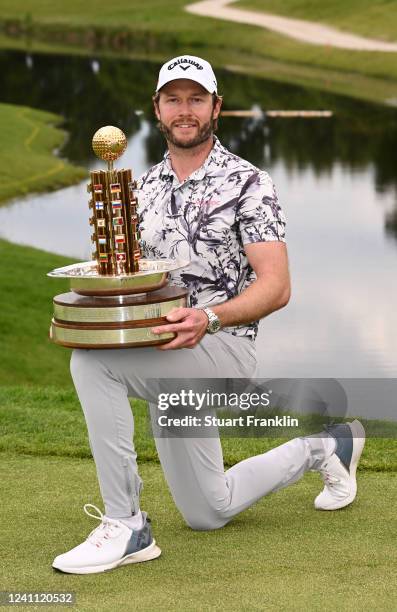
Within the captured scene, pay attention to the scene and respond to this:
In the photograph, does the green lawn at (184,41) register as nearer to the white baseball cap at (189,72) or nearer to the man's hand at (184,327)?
the white baseball cap at (189,72)

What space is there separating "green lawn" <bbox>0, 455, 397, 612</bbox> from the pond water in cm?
1066

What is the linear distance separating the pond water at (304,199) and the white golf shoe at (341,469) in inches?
421

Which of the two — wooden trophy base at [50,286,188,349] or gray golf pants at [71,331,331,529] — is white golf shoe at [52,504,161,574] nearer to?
gray golf pants at [71,331,331,529]

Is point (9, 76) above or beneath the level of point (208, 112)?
above

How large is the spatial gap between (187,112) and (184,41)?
263 ft

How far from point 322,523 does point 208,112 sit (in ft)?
6.19

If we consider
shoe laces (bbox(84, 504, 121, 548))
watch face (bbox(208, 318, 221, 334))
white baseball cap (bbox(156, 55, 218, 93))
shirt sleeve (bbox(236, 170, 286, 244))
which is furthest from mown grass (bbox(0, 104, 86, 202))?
watch face (bbox(208, 318, 221, 334))

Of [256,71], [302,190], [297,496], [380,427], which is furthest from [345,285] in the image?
[256,71]

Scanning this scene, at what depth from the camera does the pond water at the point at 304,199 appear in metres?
20.8

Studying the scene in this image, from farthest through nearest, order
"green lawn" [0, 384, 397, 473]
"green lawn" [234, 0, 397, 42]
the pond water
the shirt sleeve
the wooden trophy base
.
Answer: "green lawn" [234, 0, 397, 42] < the pond water < "green lawn" [0, 384, 397, 473] < the shirt sleeve < the wooden trophy base

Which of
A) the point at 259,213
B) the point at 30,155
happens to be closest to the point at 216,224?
the point at 259,213

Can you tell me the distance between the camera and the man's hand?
598 cm

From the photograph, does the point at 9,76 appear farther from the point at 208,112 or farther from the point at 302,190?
the point at 208,112

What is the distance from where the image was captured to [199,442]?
6.55 m
